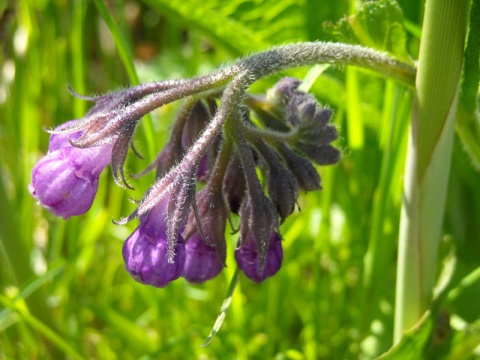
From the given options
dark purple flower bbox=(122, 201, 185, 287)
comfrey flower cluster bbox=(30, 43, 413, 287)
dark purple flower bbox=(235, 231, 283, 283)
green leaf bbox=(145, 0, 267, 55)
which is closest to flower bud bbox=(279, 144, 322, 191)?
comfrey flower cluster bbox=(30, 43, 413, 287)

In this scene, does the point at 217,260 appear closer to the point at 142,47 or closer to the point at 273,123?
the point at 273,123

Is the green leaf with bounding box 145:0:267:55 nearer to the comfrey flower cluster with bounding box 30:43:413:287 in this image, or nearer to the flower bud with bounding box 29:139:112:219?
the comfrey flower cluster with bounding box 30:43:413:287

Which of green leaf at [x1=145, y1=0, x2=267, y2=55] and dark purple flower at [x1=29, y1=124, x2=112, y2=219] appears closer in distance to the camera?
dark purple flower at [x1=29, y1=124, x2=112, y2=219]

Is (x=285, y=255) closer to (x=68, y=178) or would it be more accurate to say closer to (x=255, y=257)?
(x=255, y=257)

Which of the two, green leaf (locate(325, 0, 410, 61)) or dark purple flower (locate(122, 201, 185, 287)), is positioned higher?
green leaf (locate(325, 0, 410, 61))

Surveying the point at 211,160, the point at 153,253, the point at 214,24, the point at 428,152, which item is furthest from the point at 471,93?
the point at 214,24
